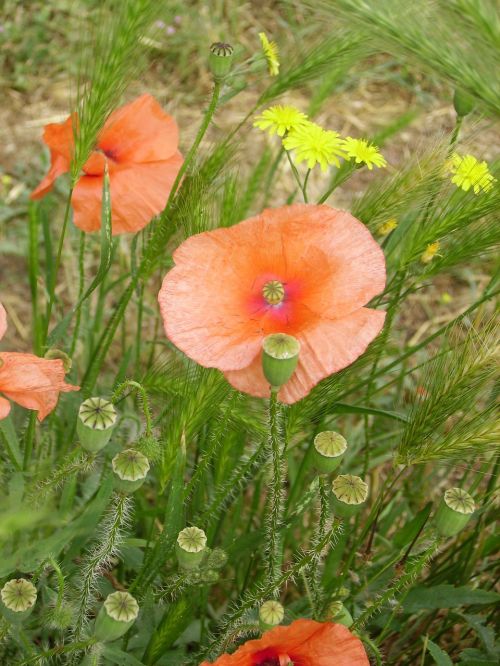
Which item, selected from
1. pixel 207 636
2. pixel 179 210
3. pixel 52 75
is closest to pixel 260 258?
pixel 179 210

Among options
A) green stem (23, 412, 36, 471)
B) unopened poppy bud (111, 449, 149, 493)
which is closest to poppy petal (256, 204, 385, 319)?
unopened poppy bud (111, 449, 149, 493)

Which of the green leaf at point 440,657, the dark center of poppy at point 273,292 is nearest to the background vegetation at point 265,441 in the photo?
the green leaf at point 440,657

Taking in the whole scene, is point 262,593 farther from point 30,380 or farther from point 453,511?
point 30,380

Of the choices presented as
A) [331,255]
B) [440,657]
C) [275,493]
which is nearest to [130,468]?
[275,493]

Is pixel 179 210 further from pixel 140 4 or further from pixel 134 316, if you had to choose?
pixel 134 316

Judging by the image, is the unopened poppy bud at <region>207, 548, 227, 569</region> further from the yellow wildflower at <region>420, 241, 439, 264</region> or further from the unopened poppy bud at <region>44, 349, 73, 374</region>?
the yellow wildflower at <region>420, 241, 439, 264</region>
